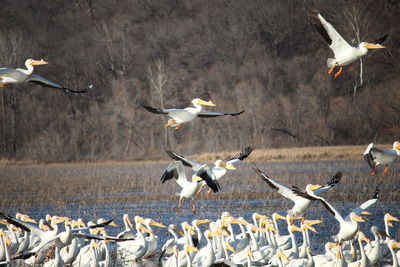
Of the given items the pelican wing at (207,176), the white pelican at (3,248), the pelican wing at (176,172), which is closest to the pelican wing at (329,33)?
the pelican wing at (207,176)

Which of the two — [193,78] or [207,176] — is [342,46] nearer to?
[207,176]

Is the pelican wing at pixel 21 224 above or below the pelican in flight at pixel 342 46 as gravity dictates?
below

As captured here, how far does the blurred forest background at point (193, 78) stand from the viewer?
34.6 m

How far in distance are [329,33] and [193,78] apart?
1272 inches

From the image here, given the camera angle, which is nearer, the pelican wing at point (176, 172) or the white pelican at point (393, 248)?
the white pelican at point (393, 248)

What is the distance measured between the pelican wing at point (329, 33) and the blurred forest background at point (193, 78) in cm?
2125

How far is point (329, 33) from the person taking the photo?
9539mm

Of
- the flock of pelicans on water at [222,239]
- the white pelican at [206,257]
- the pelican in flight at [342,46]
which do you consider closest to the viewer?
the flock of pelicans on water at [222,239]

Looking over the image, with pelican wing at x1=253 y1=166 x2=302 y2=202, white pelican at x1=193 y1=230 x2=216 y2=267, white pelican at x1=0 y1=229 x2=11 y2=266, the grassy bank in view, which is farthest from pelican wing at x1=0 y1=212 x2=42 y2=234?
the grassy bank

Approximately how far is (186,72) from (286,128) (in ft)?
30.8

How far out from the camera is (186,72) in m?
42.3

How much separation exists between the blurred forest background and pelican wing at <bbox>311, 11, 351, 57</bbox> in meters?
21.2

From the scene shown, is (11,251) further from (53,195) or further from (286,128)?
(286,128)

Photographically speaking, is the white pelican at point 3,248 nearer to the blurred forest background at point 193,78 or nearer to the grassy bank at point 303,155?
the grassy bank at point 303,155
